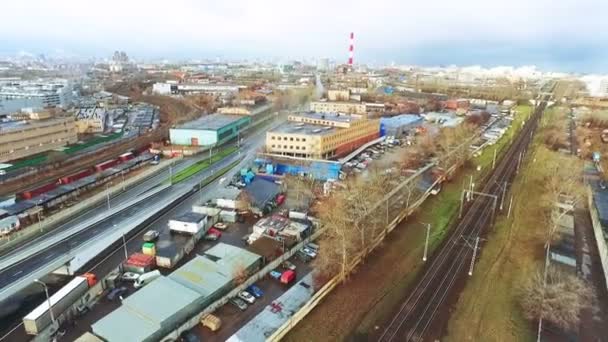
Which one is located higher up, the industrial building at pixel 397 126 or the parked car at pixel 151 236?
the industrial building at pixel 397 126

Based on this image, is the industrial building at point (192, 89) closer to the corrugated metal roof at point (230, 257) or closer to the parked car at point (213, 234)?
the parked car at point (213, 234)

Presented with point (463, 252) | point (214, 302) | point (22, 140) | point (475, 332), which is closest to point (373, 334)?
point (475, 332)

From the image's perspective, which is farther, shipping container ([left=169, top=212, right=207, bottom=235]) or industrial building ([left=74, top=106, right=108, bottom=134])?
industrial building ([left=74, top=106, right=108, bottom=134])

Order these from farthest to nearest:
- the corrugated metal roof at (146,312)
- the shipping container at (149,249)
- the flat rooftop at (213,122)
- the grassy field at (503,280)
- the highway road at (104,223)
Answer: the flat rooftop at (213,122), the shipping container at (149,249), the highway road at (104,223), the grassy field at (503,280), the corrugated metal roof at (146,312)

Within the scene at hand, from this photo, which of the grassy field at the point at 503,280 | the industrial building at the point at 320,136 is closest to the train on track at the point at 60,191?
the industrial building at the point at 320,136

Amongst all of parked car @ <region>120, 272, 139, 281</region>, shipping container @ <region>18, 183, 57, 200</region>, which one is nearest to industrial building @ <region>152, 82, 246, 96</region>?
shipping container @ <region>18, 183, 57, 200</region>

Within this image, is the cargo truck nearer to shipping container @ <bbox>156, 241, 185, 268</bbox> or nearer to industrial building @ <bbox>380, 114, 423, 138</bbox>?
shipping container @ <bbox>156, 241, 185, 268</bbox>

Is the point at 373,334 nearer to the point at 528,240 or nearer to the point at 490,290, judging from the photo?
the point at 490,290
